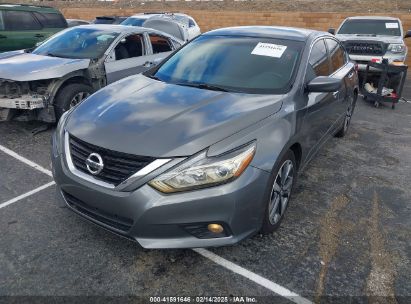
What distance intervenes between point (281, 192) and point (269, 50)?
1.48 meters

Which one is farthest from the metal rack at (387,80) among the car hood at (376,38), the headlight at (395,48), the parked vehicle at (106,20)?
the parked vehicle at (106,20)

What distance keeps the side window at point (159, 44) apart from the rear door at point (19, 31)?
4107 millimetres

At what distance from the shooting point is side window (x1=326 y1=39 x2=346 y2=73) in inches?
175

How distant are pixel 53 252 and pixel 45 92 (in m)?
3.00

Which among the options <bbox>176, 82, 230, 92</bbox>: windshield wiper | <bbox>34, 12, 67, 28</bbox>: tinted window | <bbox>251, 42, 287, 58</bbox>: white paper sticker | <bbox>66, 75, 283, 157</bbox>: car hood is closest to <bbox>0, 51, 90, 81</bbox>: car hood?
<bbox>66, 75, 283, 157</bbox>: car hood

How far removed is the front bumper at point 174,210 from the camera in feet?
7.53

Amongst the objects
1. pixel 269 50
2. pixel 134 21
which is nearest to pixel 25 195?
Answer: pixel 269 50

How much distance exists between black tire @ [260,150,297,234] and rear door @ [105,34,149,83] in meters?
3.62

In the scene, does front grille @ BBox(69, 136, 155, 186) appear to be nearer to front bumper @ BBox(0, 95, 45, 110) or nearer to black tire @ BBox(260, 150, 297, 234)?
black tire @ BBox(260, 150, 297, 234)

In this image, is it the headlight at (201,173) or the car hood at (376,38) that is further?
the car hood at (376,38)

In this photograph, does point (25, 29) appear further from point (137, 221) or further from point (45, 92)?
point (137, 221)

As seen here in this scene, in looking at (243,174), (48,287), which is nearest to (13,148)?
(48,287)

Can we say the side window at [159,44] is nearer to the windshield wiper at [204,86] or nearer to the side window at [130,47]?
the side window at [130,47]

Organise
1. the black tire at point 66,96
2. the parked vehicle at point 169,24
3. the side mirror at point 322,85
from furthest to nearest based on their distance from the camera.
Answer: the parked vehicle at point 169,24 < the black tire at point 66,96 < the side mirror at point 322,85
